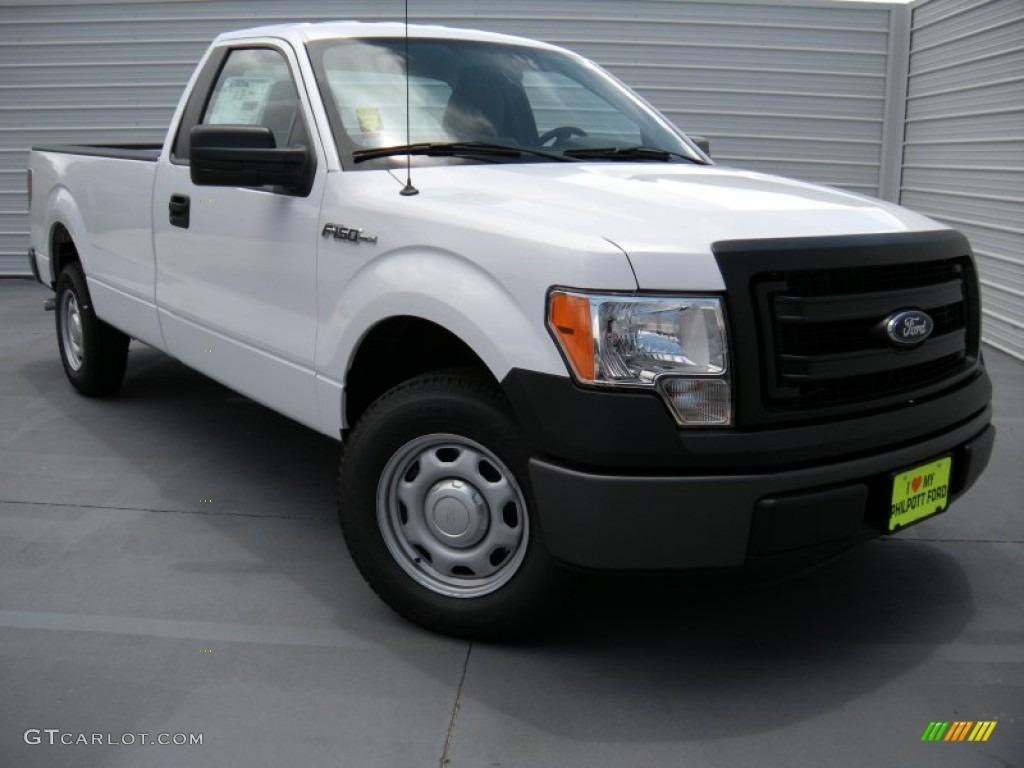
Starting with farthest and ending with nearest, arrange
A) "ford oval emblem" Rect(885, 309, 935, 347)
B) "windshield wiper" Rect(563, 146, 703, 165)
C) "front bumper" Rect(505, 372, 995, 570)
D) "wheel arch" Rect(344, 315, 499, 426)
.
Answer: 1. "windshield wiper" Rect(563, 146, 703, 165)
2. "wheel arch" Rect(344, 315, 499, 426)
3. "ford oval emblem" Rect(885, 309, 935, 347)
4. "front bumper" Rect(505, 372, 995, 570)

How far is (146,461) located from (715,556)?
3297 millimetres

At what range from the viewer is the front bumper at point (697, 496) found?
269 cm

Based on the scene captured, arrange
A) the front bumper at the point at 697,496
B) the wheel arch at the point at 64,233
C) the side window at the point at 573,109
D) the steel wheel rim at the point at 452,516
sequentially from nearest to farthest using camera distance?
the front bumper at the point at 697,496, the steel wheel rim at the point at 452,516, the side window at the point at 573,109, the wheel arch at the point at 64,233

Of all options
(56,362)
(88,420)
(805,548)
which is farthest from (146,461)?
(805,548)

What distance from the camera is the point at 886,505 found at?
295cm

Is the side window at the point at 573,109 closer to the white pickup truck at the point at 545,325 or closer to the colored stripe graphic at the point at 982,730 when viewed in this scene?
the white pickup truck at the point at 545,325

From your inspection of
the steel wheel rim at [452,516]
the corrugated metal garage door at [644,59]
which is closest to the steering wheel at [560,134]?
the steel wheel rim at [452,516]

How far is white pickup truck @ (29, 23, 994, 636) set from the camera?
271cm

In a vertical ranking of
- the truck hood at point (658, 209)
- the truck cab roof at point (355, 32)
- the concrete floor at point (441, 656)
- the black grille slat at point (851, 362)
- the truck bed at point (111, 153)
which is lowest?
the concrete floor at point (441, 656)

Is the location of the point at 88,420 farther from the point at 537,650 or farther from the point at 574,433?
the point at 574,433

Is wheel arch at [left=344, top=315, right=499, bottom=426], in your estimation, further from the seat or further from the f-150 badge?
the seat

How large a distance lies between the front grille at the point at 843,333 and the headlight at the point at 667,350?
14 centimetres

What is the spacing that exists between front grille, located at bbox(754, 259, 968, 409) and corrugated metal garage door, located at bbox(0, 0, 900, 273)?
7846 mm

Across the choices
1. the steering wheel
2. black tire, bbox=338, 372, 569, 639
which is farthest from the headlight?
the steering wheel
